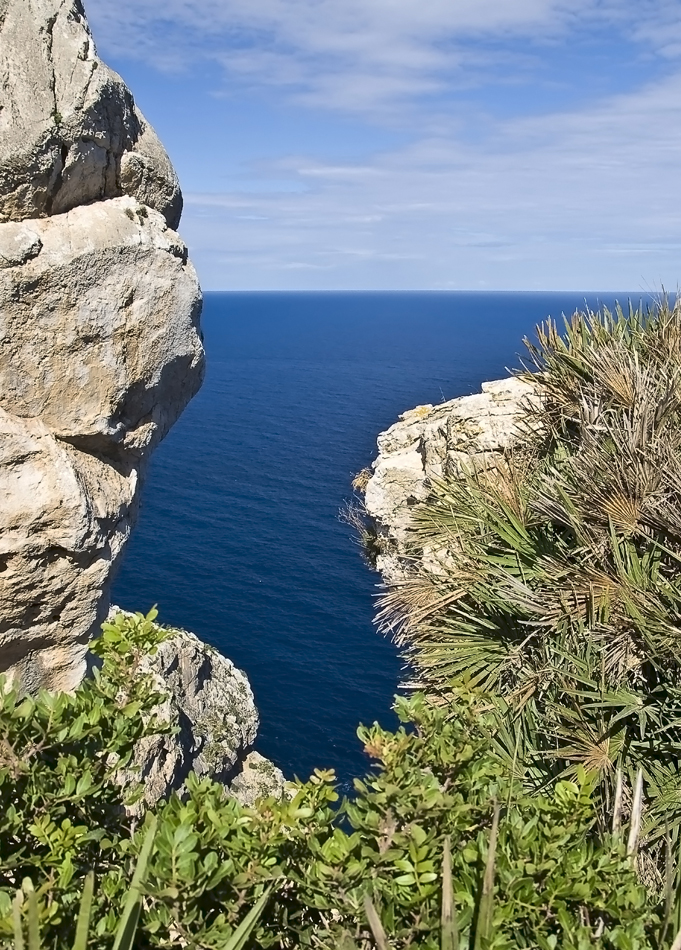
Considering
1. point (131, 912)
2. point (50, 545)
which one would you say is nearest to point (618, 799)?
point (131, 912)

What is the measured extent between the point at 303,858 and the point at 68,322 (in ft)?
15.0

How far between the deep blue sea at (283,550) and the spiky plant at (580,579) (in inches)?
56.3

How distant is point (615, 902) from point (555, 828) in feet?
1.23

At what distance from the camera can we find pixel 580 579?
7.12 meters

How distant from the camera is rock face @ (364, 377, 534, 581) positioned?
11.2 metres

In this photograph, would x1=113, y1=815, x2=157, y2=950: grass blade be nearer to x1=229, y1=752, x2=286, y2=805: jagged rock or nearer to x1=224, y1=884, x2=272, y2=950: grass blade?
x1=224, y1=884, x2=272, y2=950: grass blade

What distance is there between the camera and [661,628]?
6492 mm

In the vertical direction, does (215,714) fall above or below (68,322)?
below

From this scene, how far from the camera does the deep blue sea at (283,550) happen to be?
32.6m

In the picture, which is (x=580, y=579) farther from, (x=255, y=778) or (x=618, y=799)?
(x=255, y=778)

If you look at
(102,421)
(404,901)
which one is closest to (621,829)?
(404,901)

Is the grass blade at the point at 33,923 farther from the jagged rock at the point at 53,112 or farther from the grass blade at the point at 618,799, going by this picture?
the jagged rock at the point at 53,112

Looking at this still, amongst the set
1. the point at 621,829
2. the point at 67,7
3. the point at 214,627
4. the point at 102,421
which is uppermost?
the point at 67,7

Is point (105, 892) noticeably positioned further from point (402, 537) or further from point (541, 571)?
point (402, 537)
